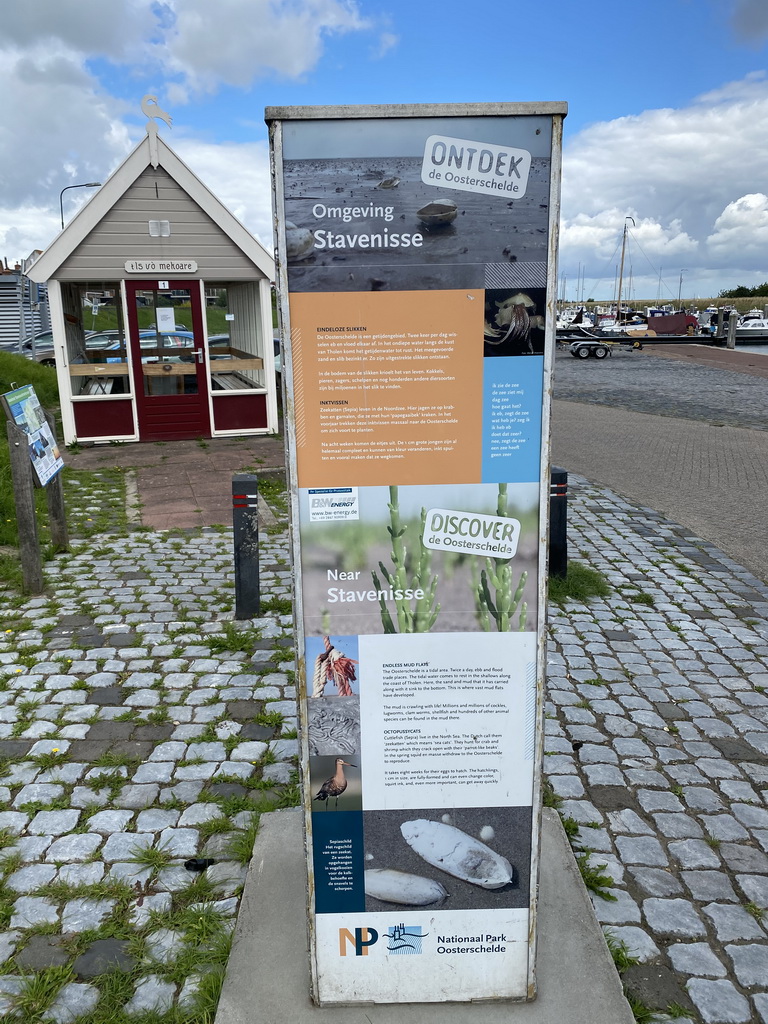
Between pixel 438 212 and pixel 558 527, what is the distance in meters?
5.06

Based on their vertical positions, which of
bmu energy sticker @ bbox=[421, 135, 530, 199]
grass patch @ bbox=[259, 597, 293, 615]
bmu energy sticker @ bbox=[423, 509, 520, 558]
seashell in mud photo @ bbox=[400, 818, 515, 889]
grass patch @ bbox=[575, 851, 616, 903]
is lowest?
grass patch @ bbox=[575, 851, 616, 903]

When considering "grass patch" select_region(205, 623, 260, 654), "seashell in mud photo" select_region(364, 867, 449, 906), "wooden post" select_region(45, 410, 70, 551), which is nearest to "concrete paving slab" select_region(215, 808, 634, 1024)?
"seashell in mud photo" select_region(364, 867, 449, 906)

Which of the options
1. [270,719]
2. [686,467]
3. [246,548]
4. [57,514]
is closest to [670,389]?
[686,467]

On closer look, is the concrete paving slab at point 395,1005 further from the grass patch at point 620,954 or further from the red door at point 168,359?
the red door at point 168,359

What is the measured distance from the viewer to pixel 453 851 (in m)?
2.62

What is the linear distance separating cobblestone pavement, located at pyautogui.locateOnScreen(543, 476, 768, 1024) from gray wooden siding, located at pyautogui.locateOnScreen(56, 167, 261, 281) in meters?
8.72

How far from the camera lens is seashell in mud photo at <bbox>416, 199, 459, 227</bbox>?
2.22 meters

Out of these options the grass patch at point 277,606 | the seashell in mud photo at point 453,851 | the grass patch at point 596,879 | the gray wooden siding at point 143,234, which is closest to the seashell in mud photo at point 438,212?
the seashell in mud photo at point 453,851

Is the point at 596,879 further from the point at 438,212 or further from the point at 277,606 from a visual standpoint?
the point at 277,606

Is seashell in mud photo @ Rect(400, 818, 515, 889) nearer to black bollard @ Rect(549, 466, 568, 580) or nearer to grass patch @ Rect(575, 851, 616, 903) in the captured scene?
grass patch @ Rect(575, 851, 616, 903)

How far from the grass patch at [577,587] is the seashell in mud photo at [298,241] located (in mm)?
4884

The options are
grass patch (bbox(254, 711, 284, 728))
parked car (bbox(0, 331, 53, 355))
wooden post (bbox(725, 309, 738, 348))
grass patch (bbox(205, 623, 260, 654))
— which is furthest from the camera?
wooden post (bbox(725, 309, 738, 348))

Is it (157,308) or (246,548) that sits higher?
(157,308)

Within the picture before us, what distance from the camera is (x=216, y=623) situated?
6094mm
